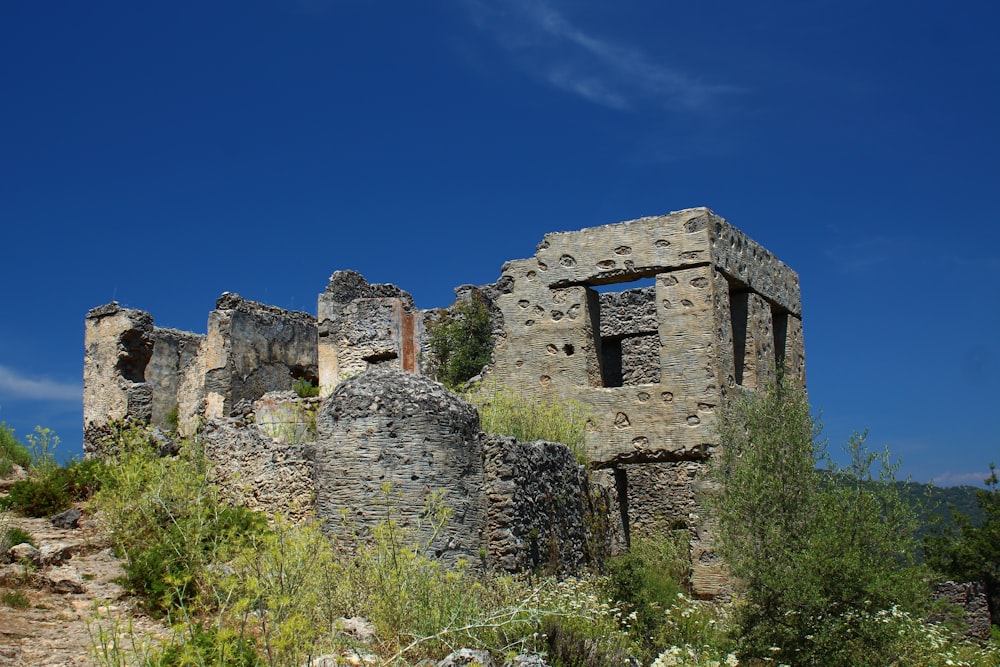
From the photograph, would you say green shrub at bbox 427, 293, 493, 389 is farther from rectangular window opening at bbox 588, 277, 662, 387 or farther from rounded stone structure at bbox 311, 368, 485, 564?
rounded stone structure at bbox 311, 368, 485, 564

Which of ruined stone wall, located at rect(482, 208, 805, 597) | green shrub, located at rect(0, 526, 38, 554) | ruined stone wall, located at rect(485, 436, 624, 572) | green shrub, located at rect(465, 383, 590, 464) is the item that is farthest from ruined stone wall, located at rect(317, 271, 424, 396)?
green shrub, located at rect(0, 526, 38, 554)

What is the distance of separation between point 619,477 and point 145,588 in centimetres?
655

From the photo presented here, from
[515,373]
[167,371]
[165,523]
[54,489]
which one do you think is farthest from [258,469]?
[167,371]

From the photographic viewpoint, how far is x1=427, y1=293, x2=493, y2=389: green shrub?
17578 mm

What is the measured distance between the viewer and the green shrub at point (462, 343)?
17.6 meters

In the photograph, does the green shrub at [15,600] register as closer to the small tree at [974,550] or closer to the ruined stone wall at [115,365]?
the ruined stone wall at [115,365]

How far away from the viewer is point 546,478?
35.2 feet

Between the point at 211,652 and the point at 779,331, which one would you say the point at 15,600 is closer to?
the point at 211,652

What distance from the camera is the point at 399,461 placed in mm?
9281

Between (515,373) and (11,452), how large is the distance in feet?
22.0

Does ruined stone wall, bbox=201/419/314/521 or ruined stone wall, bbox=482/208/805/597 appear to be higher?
ruined stone wall, bbox=482/208/805/597

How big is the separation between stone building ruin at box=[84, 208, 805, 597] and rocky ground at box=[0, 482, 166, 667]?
6.01 ft

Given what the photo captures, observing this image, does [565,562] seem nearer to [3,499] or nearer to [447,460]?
[447,460]

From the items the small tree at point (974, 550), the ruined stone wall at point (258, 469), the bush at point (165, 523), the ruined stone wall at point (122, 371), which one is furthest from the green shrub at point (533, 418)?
the small tree at point (974, 550)
